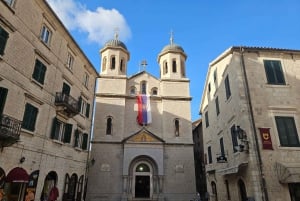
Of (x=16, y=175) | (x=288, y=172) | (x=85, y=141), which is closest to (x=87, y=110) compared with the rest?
(x=85, y=141)

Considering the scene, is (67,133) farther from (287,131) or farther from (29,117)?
(287,131)

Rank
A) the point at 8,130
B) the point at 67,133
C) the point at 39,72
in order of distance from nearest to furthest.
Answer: the point at 8,130 → the point at 39,72 → the point at 67,133

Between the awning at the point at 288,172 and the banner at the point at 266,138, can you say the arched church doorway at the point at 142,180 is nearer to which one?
the banner at the point at 266,138

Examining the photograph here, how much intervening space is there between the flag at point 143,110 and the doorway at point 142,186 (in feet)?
20.3

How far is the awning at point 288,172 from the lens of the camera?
11.3 m

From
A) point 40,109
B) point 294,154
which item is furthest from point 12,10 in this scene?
point 294,154

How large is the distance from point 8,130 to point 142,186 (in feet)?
54.9

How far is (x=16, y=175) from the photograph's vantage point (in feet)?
36.0

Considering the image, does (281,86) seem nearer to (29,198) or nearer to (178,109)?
(178,109)

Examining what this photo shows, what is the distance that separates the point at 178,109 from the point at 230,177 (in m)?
12.9

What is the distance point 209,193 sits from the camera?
62.6 feet

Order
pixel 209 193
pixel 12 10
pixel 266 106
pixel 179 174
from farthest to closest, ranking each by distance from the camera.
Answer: pixel 179 174
pixel 209 193
pixel 266 106
pixel 12 10

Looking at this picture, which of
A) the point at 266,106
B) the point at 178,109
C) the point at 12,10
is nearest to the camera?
the point at 12,10

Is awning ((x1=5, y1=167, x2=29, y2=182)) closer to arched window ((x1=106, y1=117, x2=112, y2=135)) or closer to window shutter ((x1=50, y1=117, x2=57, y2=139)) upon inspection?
window shutter ((x1=50, y1=117, x2=57, y2=139))
